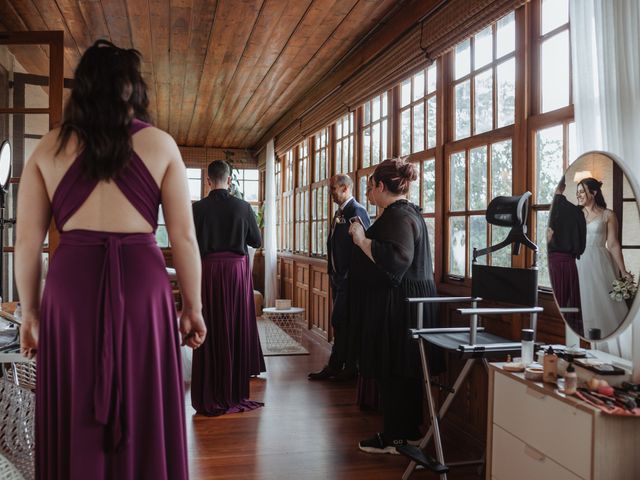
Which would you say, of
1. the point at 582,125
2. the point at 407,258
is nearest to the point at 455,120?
the point at 407,258

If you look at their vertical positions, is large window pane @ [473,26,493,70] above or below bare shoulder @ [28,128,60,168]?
above

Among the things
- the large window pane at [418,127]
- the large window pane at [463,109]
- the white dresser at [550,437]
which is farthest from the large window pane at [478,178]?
the white dresser at [550,437]

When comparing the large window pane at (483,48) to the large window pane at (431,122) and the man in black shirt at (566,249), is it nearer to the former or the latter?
the large window pane at (431,122)

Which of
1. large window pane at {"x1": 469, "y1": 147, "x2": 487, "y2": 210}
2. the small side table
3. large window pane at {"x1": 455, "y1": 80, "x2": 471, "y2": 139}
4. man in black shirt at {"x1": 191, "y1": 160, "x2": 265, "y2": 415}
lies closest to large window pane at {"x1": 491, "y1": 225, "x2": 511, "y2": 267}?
large window pane at {"x1": 469, "y1": 147, "x2": 487, "y2": 210}

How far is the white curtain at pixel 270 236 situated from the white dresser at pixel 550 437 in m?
6.35

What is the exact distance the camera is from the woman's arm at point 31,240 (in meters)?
1.68

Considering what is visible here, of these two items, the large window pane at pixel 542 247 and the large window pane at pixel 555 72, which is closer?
the large window pane at pixel 555 72

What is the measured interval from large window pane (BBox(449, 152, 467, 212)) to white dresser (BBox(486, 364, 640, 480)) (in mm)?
1462

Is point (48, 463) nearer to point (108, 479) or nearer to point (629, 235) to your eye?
point (108, 479)

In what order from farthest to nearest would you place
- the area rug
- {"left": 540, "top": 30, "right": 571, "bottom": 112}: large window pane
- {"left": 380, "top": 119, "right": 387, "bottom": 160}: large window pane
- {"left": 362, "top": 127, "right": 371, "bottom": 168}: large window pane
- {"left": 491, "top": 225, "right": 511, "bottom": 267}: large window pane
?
the area rug
{"left": 362, "top": 127, "right": 371, "bottom": 168}: large window pane
{"left": 380, "top": 119, "right": 387, "bottom": 160}: large window pane
{"left": 491, "top": 225, "right": 511, "bottom": 267}: large window pane
{"left": 540, "top": 30, "right": 571, "bottom": 112}: large window pane

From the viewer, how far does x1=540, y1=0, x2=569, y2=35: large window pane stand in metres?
2.64

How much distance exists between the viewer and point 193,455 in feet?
10.2

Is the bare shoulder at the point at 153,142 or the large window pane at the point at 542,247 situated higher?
the bare shoulder at the point at 153,142

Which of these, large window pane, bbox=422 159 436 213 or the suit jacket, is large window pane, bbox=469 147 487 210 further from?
the suit jacket
